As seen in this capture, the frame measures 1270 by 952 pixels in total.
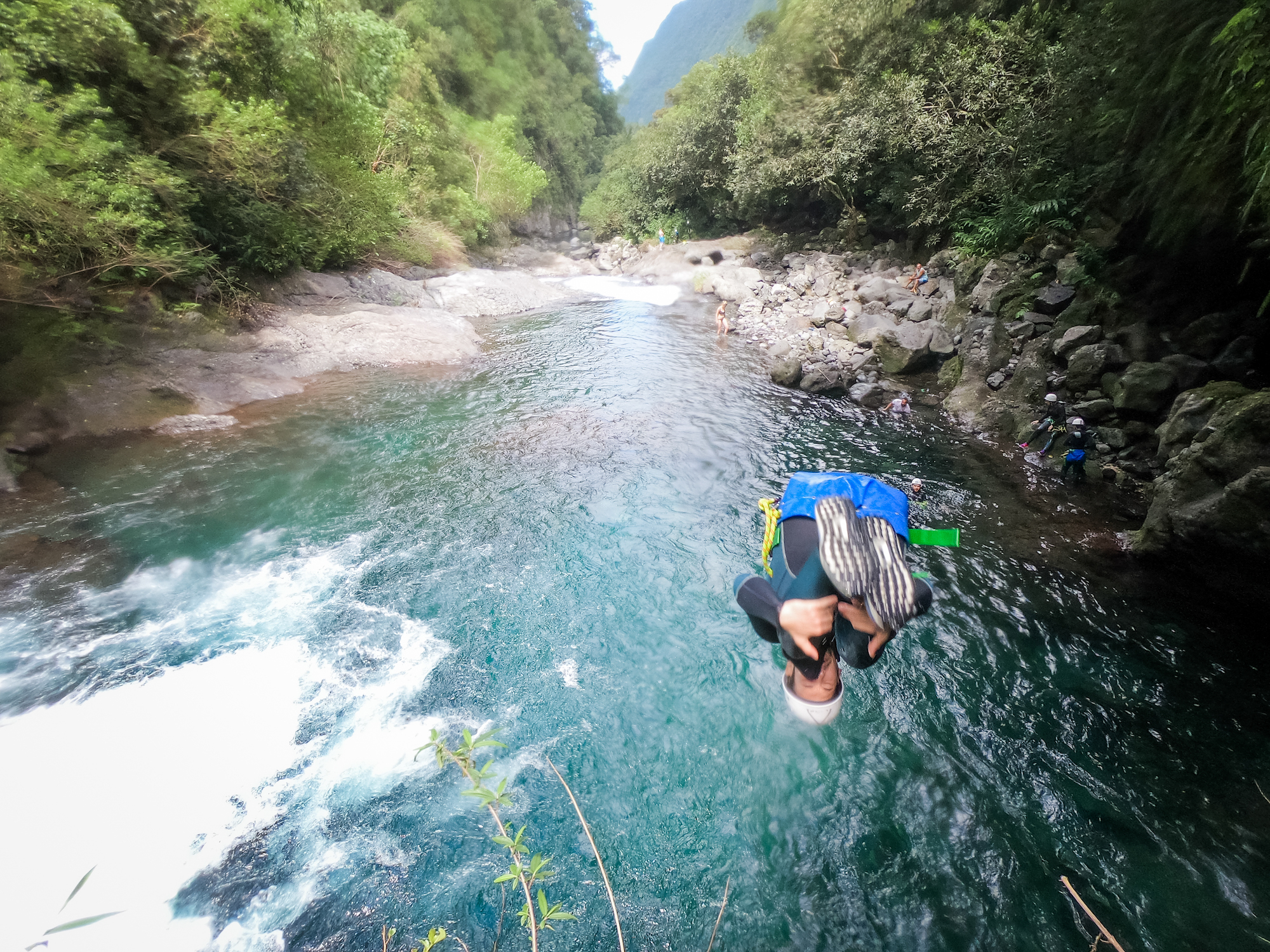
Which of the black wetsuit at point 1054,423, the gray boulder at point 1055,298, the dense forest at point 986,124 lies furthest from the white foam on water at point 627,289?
the black wetsuit at point 1054,423

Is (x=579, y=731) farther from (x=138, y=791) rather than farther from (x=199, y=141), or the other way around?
(x=199, y=141)

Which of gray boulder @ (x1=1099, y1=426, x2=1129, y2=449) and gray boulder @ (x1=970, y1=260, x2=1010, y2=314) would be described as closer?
gray boulder @ (x1=1099, y1=426, x2=1129, y2=449)

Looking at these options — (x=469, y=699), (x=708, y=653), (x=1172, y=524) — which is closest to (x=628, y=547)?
(x=708, y=653)

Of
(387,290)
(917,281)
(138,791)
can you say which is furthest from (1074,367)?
(387,290)

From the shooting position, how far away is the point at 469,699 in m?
4.31

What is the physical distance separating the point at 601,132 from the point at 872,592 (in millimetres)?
62682

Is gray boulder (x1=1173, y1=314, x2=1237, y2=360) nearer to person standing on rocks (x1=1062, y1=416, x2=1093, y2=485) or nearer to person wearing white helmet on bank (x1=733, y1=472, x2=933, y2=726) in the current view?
person standing on rocks (x1=1062, y1=416, x2=1093, y2=485)

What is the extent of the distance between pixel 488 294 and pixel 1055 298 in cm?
1687

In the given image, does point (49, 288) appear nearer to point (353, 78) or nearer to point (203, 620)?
point (203, 620)

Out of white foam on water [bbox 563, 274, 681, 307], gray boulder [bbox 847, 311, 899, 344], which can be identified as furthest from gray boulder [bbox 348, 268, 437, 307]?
gray boulder [bbox 847, 311, 899, 344]

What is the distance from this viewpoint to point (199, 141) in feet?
29.8

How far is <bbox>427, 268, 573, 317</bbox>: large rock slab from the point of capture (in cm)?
1772

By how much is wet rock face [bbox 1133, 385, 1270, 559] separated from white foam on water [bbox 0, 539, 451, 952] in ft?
24.7

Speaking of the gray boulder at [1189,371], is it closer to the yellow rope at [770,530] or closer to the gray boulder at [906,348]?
the gray boulder at [906,348]
